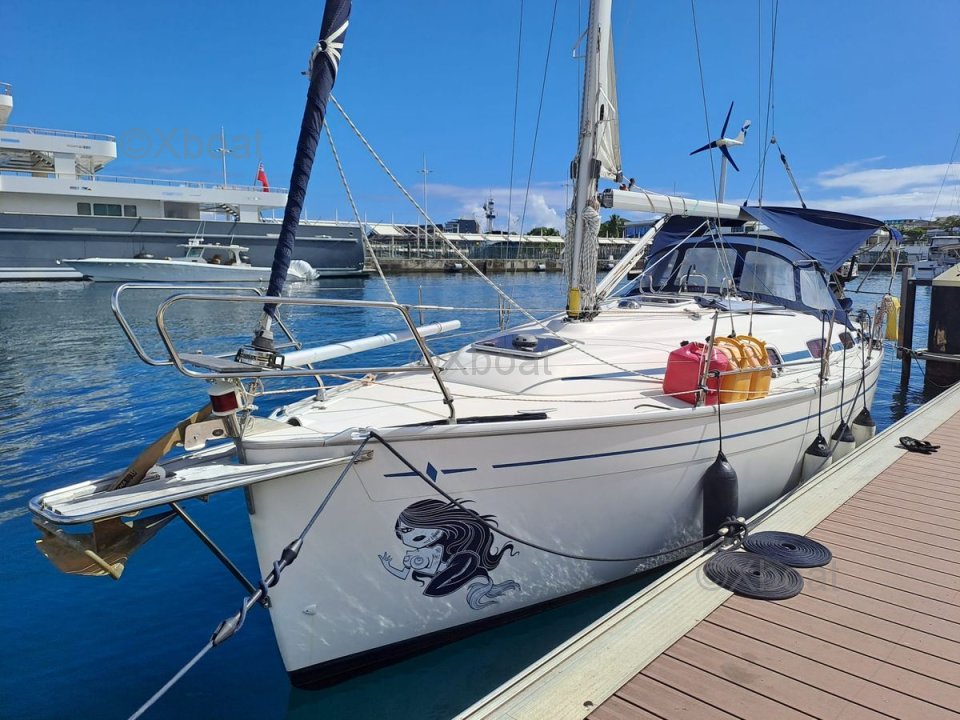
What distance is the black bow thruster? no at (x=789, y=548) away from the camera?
3.98m

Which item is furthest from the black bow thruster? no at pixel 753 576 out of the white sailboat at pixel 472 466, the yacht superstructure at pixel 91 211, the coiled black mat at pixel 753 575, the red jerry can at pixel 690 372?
the yacht superstructure at pixel 91 211

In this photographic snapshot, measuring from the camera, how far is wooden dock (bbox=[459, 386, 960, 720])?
107 inches

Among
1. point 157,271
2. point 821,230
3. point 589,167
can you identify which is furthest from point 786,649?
point 157,271

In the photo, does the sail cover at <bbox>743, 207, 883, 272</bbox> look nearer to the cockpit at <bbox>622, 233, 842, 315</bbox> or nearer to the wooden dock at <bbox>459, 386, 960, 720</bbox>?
the cockpit at <bbox>622, 233, 842, 315</bbox>

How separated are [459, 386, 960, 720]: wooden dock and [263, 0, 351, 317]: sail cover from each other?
2.60m

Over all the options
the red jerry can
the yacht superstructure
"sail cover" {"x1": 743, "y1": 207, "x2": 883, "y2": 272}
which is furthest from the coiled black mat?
the yacht superstructure

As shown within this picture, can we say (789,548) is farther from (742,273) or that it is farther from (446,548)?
(742,273)

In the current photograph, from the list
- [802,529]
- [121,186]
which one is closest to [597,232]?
[802,529]

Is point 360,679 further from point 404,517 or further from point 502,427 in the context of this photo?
point 502,427

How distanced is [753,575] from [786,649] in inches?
28.8

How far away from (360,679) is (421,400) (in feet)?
6.18

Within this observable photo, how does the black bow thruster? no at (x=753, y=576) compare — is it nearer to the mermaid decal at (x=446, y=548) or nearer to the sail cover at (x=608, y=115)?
the mermaid decal at (x=446, y=548)

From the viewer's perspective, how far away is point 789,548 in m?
4.14

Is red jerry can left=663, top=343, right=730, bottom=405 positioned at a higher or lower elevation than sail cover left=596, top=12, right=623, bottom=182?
lower
